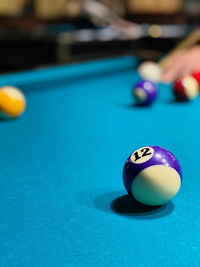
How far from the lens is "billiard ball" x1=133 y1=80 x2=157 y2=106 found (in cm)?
250

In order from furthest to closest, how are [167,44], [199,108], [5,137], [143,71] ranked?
1. [167,44]
2. [143,71]
3. [199,108]
4. [5,137]

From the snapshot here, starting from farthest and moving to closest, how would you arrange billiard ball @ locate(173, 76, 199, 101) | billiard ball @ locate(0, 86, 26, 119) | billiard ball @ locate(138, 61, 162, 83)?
billiard ball @ locate(138, 61, 162, 83) → billiard ball @ locate(173, 76, 199, 101) → billiard ball @ locate(0, 86, 26, 119)

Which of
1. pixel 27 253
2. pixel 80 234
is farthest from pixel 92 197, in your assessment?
pixel 27 253

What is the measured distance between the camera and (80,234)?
3.34ft

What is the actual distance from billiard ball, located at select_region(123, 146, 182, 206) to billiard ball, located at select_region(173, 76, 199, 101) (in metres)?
1.48

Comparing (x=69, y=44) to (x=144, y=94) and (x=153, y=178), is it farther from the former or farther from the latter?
(x=153, y=178)

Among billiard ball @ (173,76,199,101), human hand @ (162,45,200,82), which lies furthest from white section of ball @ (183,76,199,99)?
human hand @ (162,45,200,82)

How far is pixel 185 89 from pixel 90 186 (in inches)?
57.6

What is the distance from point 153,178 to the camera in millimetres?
1152

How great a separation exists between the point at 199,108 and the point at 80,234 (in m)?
1.66

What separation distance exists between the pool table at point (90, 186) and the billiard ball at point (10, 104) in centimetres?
5

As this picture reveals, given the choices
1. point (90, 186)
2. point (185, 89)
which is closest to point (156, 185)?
point (90, 186)

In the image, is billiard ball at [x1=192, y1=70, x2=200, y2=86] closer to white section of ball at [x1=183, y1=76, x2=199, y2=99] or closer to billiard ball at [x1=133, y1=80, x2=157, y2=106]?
white section of ball at [x1=183, y1=76, x2=199, y2=99]

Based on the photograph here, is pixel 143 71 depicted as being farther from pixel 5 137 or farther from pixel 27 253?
pixel 27 253
